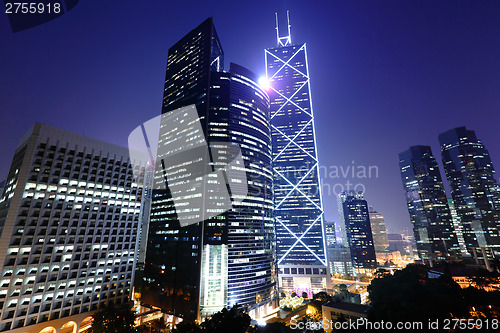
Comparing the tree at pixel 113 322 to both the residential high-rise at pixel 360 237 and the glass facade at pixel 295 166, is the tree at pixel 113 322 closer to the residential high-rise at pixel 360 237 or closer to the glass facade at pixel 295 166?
the glass facade at pixel 295 166

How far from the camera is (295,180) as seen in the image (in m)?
121

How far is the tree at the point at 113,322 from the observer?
1711 inches

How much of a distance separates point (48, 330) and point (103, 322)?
1148 cm

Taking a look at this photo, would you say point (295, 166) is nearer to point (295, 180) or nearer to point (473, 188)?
point (295, 180)

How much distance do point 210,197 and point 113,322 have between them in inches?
1432

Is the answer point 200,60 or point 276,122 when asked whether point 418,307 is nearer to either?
point 200,60

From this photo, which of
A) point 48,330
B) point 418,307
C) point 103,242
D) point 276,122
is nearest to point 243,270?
point 103,242

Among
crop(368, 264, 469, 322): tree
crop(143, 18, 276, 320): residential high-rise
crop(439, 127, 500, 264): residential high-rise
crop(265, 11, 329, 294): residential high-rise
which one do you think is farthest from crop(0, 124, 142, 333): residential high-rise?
crop(439, 127, 500, 264): residential high-rise

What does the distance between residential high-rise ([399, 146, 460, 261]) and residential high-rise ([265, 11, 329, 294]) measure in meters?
75.0

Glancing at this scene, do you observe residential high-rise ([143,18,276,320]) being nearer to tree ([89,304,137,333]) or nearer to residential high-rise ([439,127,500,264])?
tree ([89,304,137,333])

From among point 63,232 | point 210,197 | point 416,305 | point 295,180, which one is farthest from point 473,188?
point 63,232

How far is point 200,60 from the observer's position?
8762cm

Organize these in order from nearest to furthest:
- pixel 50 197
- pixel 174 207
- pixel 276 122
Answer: pixel 50 197, pixel 174 207, pixel 276 122

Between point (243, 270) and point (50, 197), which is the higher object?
point (50, 197)
